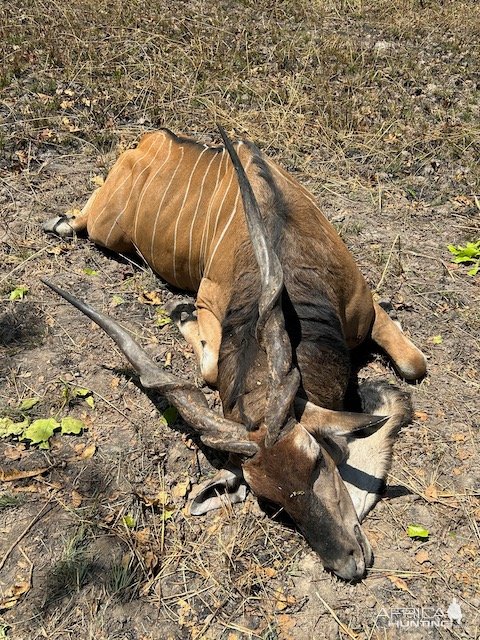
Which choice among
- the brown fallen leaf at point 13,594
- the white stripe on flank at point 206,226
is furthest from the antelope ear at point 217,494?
the white stripe on flank at point 206,226

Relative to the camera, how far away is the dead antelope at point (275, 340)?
3.38 meters

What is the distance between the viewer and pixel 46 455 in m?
4.22

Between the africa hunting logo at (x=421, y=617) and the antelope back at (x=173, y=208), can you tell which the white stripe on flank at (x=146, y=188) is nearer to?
the antelope back at (x=173, y=208)

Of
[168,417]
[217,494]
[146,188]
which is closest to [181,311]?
[168,417]

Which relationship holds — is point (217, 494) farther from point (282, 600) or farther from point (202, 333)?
point (202, 333)

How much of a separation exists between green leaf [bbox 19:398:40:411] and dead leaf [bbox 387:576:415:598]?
8.26 feet

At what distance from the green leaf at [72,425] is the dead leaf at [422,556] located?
2199 millimetres

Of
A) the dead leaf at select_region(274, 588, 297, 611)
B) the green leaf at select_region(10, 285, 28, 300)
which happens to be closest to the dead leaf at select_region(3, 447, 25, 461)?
the green leaf at select_region(10, 285, 28, 300)

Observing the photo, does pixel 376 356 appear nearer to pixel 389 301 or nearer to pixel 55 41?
pixel 389 301

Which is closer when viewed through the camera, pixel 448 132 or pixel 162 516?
pixel 162 516

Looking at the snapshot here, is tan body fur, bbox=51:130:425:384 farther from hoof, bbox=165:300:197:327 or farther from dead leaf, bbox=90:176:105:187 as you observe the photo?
dead leaf, bbox=90:176:105:187

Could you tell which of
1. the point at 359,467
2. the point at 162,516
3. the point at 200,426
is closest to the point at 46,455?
the point at 162,516

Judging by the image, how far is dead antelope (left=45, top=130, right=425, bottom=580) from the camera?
338cm

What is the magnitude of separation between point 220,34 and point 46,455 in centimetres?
633
